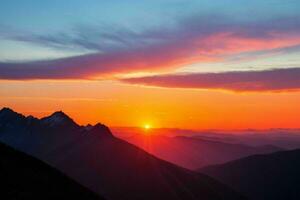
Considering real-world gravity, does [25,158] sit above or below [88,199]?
above

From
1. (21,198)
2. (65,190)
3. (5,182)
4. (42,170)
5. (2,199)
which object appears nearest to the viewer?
(2,199)

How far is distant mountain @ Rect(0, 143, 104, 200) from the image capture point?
352 feet

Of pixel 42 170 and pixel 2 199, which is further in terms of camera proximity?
pixel 42 170

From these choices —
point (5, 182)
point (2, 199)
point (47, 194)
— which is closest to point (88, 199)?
point (47, 194)

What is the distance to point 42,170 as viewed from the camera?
134125mm

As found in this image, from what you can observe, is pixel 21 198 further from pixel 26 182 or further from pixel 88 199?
pixel 88 199

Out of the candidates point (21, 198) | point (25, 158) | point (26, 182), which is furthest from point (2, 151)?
point (21, 198)

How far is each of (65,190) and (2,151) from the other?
2694 cm

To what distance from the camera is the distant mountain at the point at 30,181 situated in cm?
10719

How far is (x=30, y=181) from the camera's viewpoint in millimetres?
117000

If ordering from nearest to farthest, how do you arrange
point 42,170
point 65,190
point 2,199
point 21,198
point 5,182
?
point 2,199 → point 21,198 → point 5,182 → point 65,190 → point 42,170

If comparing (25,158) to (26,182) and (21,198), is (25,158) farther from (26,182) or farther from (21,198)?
(21,198)

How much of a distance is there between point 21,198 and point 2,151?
127ft

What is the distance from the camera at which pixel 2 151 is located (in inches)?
5384
